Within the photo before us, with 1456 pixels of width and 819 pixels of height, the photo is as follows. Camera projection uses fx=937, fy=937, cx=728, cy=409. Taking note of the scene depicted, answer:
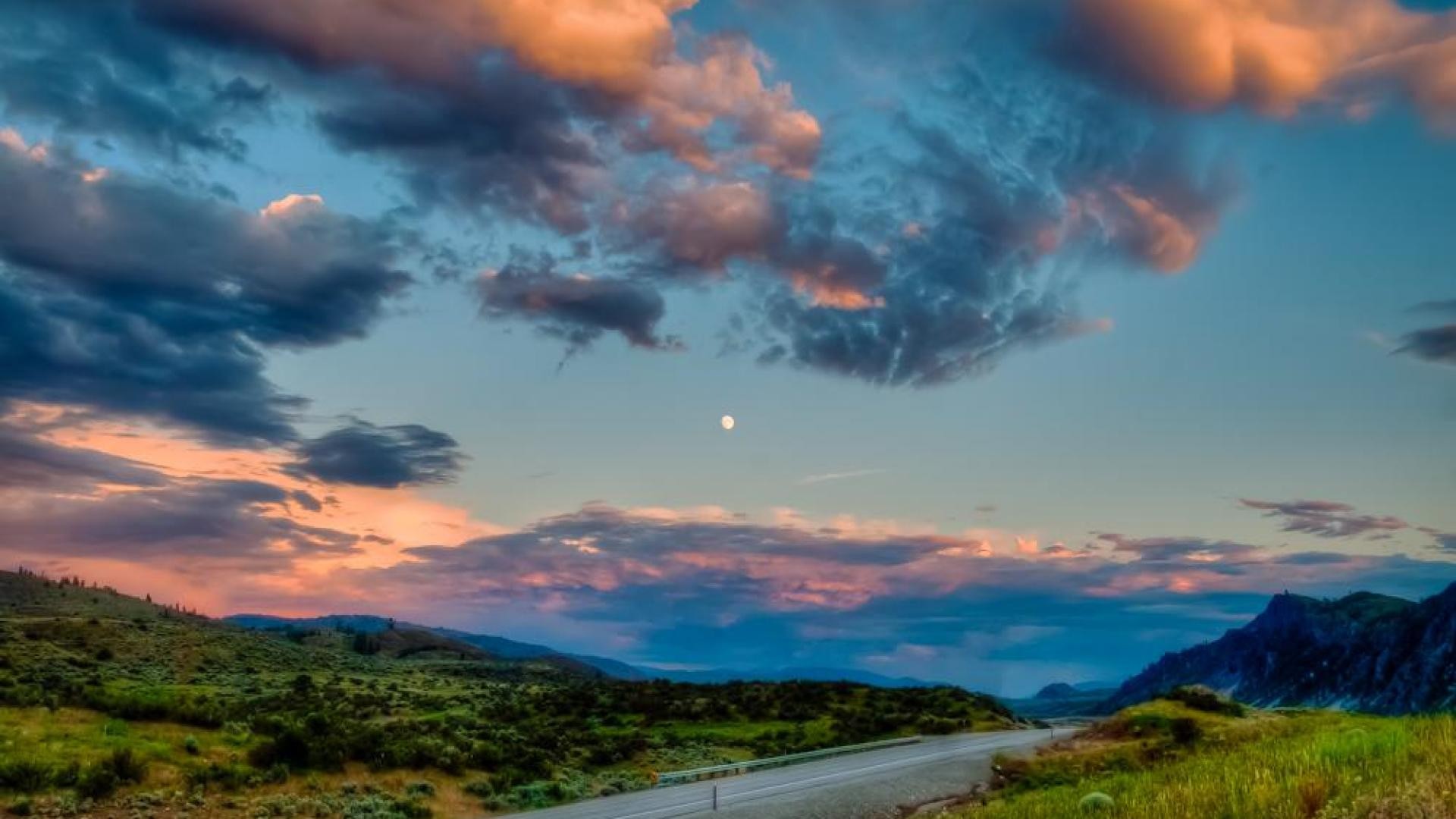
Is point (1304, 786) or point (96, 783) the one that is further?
point (96, 783)

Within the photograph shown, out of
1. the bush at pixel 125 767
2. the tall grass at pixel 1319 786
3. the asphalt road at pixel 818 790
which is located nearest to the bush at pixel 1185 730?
the asphalt road at pixel 818 790

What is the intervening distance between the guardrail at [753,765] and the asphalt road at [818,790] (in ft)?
1.54

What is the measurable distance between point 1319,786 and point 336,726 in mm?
36607

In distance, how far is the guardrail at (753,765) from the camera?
33.9 meters

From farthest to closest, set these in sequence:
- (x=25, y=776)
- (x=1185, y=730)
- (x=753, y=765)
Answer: (x=753, y=765) < (x=1185, y=730) < (x=25, y=776)

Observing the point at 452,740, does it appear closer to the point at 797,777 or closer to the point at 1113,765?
the point at 797,777

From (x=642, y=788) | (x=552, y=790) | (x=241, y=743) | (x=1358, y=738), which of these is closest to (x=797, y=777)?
(x=642, y=788)

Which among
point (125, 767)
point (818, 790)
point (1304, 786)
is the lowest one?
point (818, 790)

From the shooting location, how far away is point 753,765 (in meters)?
38.3

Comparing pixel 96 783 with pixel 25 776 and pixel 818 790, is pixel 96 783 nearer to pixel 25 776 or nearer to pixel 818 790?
pixel 25 776

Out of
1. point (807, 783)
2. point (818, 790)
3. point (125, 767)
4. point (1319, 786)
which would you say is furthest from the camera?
point (807, 783)

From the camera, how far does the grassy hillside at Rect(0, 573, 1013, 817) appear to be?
91.5ft

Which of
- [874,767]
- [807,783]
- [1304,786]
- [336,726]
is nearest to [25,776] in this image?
[336,726]

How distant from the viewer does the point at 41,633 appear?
81.6 m
